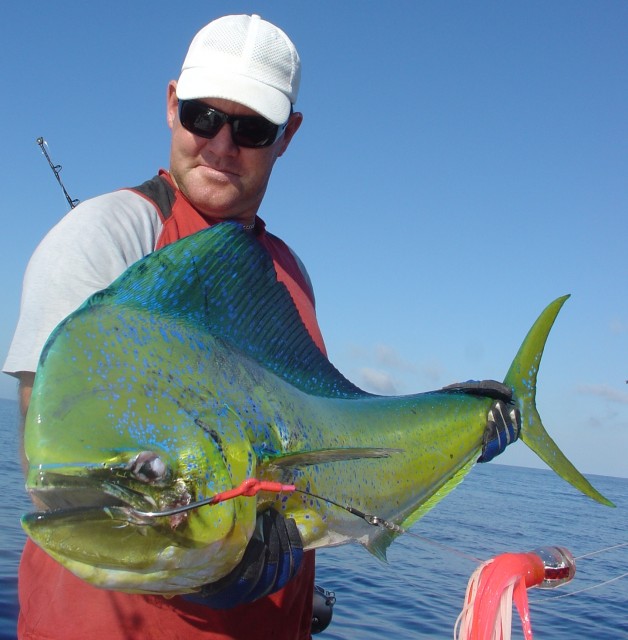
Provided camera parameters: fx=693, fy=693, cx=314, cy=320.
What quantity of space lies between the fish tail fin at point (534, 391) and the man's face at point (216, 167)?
5.13 feet

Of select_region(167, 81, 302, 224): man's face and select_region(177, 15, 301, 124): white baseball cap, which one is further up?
select_region(177, 15, 301, 124): white baseball cap

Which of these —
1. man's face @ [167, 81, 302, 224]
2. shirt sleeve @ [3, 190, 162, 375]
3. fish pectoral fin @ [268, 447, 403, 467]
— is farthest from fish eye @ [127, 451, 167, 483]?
man's face @ [167, 81, 302, 224]

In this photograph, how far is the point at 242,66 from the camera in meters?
2.77

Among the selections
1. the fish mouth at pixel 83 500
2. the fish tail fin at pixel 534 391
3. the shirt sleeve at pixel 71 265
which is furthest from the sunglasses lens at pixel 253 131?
the fish mouth at pixel 83 500

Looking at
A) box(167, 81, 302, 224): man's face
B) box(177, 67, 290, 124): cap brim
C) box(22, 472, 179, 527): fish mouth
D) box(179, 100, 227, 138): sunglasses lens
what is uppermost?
box(177, 67, 290, 124): cap brim

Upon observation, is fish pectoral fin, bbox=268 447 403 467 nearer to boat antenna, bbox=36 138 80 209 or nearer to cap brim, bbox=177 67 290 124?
cap brim, bbox=177 67 290 124

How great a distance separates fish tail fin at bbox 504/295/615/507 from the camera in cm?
333

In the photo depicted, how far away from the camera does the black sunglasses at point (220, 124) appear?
274cm

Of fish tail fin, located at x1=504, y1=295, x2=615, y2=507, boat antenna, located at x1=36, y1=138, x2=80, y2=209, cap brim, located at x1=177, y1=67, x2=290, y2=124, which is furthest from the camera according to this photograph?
boat antenna, located at x1=36, y1=138, x2=80, y2=209

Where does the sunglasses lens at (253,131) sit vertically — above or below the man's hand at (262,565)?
above

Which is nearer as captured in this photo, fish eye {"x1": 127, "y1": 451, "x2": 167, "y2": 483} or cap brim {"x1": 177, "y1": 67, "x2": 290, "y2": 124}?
fish eye {"x1": 127, "y1": 451, "x2": 167, "y2": 483}

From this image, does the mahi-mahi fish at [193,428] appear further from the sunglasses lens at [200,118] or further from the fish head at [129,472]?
the sunglasses lens at [200,118]

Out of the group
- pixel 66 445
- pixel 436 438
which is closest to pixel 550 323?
pixel 436 438

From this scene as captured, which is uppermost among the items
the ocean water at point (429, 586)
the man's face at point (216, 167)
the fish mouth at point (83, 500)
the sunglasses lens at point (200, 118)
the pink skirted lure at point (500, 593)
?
the sunglasses lens at point (200, 118)
